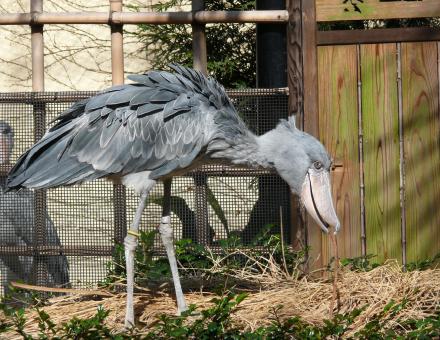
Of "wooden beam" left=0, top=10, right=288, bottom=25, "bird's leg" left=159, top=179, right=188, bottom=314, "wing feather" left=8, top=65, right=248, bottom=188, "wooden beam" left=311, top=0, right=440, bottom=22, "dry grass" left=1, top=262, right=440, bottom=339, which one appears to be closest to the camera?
"dry grass" left=1, top=262, right=440, bottom=339

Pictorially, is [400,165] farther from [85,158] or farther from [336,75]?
[85,158]

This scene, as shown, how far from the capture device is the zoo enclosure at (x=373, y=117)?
6.14 m

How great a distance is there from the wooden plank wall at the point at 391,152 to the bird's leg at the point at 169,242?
1178mm

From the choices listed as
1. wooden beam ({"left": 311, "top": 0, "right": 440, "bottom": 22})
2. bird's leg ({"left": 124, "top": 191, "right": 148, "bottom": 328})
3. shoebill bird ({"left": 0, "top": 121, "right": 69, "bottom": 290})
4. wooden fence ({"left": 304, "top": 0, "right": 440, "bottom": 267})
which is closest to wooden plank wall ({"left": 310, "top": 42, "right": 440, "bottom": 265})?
wooden fence ({"left": 304, "top": 0, "right": 440, "bottom": 267})

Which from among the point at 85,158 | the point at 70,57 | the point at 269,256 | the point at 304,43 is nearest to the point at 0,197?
the point at 85,158

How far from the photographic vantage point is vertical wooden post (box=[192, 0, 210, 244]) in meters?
6.27

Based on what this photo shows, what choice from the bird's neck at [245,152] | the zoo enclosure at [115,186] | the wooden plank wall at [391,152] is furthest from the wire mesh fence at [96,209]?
the bird's neck at [245,152]

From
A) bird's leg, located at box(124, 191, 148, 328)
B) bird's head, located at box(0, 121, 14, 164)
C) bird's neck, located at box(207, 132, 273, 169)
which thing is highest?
bird's head, located at box(0, 121, 14, 164)

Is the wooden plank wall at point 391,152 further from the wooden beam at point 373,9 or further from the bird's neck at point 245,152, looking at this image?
the bird's neck at point 245,152

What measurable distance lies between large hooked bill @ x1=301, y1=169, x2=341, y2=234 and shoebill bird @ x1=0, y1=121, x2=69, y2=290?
182cm

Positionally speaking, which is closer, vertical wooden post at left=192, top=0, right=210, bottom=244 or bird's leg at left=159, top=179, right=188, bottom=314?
bird's leg at left=159, top=179, right=188, bottom=314

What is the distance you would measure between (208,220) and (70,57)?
5.07m

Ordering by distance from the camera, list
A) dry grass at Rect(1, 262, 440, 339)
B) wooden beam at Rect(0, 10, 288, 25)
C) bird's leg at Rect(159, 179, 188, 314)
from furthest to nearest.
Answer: wooden beam at Rect(0, 10, 288, 25)
bird's leg at Rect(159, 179, 188, 314)
dry grass at Rect(1, 262, 440, 339)

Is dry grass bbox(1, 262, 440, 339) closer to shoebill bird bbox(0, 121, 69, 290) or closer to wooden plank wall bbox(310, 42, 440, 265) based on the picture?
wooden plank wall bbox(310, 42, 440, 265)
